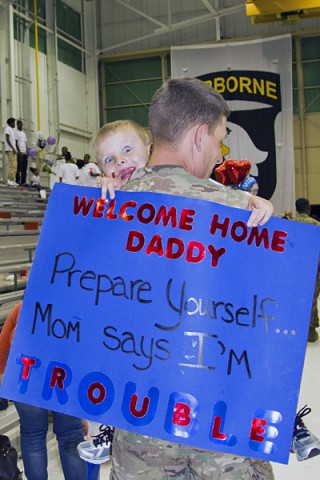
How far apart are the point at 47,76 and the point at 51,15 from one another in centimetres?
174

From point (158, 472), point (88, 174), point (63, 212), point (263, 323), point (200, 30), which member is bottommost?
point (158, 472)

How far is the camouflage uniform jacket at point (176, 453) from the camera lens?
1131mm

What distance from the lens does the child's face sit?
1913mm

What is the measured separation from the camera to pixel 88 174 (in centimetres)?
1164

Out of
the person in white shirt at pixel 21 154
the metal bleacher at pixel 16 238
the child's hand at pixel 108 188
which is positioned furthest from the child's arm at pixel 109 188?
the person in white shirt at pixel 21 154

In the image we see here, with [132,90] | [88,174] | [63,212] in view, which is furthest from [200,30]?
[63,212]

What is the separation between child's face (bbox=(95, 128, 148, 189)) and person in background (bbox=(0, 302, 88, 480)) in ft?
2.38

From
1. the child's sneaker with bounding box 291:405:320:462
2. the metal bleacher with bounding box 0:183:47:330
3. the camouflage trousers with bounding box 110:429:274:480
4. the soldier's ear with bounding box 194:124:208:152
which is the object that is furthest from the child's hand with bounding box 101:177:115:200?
the metal bleacher with bounding box 0:183:47:330

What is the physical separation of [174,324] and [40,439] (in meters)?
1.38

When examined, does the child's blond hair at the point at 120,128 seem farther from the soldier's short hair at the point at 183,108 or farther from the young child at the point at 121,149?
the soldier's short hair at the point at 183,108

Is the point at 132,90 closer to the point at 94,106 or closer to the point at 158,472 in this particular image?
the point at 94,106

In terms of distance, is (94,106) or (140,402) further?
(94,106)

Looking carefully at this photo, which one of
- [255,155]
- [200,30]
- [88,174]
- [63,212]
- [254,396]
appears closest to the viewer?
[254,396]

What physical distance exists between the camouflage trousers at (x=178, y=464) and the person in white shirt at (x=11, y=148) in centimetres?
1028
